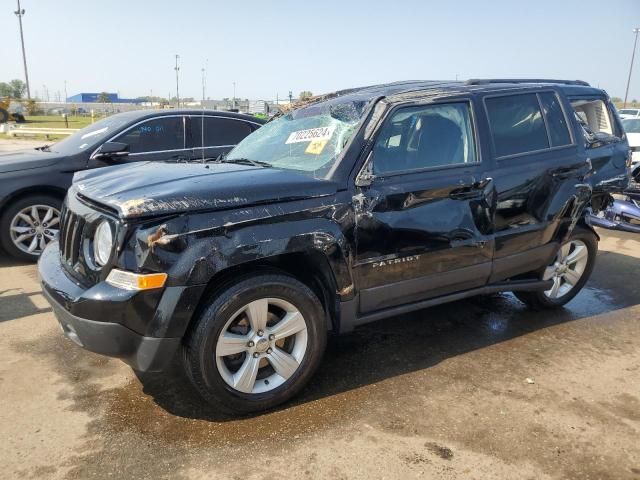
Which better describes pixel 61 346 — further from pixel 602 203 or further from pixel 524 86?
pixel 602 203

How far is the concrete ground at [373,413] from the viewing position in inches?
101

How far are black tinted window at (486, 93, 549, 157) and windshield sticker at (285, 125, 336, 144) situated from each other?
1.21m

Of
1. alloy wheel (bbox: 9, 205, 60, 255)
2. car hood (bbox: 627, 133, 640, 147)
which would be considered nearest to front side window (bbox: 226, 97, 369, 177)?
alloy wheel (bbox: 9, 205, 60, 255)

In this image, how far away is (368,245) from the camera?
317 cm

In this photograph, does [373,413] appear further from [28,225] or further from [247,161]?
[28,225]

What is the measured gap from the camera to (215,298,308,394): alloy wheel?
2.88 meters

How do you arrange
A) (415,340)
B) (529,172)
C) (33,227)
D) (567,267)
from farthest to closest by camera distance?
(33,227)
(567,267)
(415,340)
(529,172)

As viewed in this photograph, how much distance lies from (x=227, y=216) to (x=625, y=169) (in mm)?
3963

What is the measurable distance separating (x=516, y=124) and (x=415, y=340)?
183cm

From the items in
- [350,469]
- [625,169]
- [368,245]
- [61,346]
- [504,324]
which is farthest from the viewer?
[625,169]

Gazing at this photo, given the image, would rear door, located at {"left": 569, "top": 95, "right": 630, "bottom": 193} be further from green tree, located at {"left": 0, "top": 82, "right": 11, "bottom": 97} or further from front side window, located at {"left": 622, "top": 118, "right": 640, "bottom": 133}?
green tree, located at {"left": 0, "top": 82, "right": 11, "bottom": 97}

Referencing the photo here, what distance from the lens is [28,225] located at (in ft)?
19.1

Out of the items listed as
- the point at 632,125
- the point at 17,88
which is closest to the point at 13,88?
the point at 17,88

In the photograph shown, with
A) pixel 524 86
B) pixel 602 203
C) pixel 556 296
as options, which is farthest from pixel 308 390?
pixel 602 203
